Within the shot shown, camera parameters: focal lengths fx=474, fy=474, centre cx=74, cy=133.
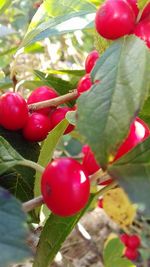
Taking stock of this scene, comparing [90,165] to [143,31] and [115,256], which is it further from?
[115,256]

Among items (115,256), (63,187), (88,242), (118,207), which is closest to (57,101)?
(63,187)

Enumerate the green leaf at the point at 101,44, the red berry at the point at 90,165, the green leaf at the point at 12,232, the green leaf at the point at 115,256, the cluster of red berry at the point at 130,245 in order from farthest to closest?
the cluster of red berry at the point at 130,245 → the green leaf at the point at 115,256 → the green leaf at the point at 101,44 → the red berry at the point at 90,165 → the green leaf at the point at 12,232

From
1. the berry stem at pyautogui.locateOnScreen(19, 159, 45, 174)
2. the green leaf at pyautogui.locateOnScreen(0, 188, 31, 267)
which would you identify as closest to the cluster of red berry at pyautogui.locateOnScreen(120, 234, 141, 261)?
the berry stem at pyautogui.locateOnScreen(19, 159, 45, 174)

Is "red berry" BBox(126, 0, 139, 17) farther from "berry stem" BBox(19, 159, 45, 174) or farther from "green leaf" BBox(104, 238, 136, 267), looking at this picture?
"green leaf" BBox(104, 238, 136, 267)

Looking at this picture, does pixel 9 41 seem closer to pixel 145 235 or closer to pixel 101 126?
pixel 145 235

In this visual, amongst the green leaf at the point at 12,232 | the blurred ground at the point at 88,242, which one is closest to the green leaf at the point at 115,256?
the blurred ground at the point at 88,242

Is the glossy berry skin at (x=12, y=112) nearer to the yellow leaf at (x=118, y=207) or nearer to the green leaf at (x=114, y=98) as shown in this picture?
the green leaf at (x=114, y=98)
